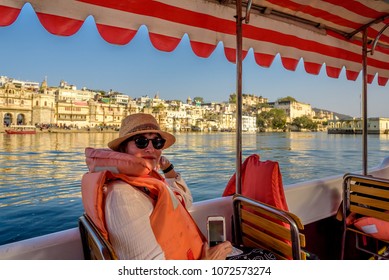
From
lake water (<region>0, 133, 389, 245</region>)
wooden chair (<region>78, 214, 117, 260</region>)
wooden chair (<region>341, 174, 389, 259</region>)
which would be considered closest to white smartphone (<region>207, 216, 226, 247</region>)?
wooden chair (<region>78, 214, 117, 260</region>)

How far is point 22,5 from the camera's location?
139 cm

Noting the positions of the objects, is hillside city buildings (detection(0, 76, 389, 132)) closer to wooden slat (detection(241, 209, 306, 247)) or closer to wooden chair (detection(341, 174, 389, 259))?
wooden chair (detection(341, 174, 389, 259))

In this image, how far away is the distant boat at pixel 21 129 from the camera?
54.7 metres

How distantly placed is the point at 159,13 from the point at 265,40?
3.10 feet

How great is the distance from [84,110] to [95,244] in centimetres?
6824

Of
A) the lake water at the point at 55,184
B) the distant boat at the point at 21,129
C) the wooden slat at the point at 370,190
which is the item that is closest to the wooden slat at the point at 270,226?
the wooden slat at the point at 370,190

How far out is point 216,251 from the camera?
1193mm

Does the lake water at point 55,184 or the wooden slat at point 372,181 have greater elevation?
the wooden slat at point 372,181

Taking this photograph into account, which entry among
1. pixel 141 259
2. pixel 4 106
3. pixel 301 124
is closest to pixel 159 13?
pixel 141 259

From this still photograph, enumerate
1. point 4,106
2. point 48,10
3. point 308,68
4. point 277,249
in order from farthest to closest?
1. point 4,106
2. point 308,68
3. point 48,10
4. point 277,249

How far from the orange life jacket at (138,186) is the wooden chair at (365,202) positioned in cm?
137

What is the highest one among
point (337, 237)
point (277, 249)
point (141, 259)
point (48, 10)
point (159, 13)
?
point (159, 13)

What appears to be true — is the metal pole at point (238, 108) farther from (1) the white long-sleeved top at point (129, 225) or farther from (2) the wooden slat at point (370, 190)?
(1) the white long-sleeved top at point (129, 225)
